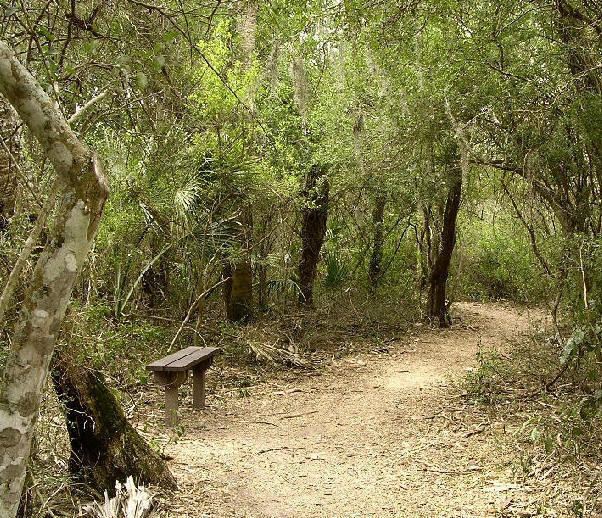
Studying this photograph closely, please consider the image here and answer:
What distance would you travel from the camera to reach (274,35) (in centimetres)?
957

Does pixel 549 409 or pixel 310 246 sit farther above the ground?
pixel 310 246

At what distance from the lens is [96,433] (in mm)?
4656

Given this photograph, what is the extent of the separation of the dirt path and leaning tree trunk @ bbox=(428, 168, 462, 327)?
3.10 m

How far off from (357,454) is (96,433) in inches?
116

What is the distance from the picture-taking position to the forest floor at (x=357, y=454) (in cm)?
520

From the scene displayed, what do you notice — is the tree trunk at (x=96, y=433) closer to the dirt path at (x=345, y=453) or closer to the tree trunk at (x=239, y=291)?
the dirt path at (x=345, y=453)

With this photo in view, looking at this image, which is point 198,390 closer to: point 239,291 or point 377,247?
point 239,291

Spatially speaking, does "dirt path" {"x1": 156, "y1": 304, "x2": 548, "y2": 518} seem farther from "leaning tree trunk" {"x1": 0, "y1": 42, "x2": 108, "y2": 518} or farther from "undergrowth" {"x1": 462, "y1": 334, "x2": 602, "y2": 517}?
"leaning tree trunk" {"x1": 0, "y1": 42, "x2": 108, "y2": 518}

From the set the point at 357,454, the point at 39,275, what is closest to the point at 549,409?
the point at 357,454

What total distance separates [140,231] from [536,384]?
5573 mm

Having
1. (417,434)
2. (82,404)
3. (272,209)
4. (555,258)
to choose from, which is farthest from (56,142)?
(272,209)

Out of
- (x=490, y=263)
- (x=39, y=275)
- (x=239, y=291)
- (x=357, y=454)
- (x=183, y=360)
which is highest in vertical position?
(x=39, y=275)

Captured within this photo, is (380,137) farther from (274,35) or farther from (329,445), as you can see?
(329,445)

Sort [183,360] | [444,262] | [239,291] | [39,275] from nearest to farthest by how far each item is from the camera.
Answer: [39,275]
[183,360]
[239,291]
[444,262]
